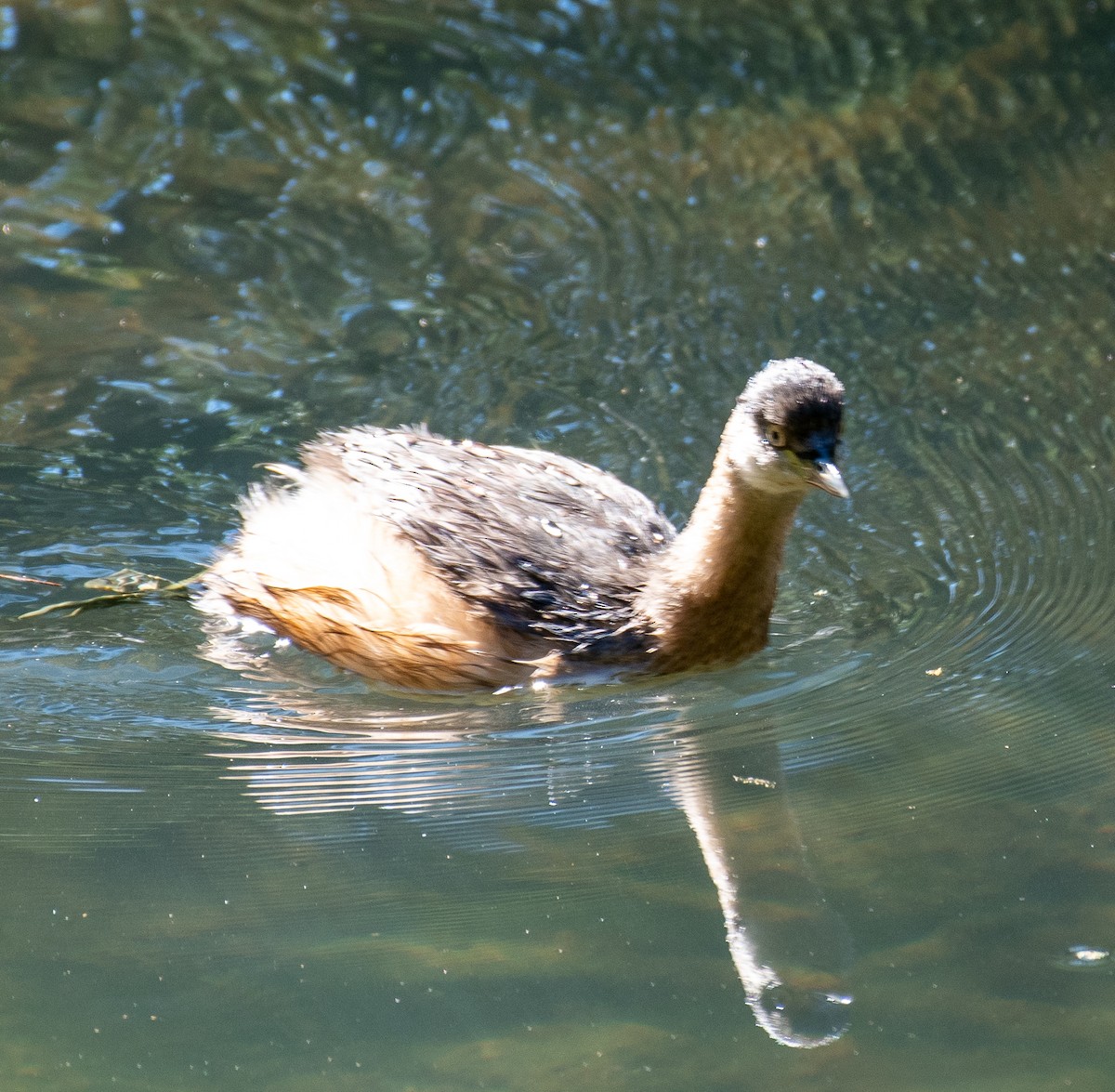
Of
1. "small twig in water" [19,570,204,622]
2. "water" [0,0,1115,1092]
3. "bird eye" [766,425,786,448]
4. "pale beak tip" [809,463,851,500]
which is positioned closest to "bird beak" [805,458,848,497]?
"pale beak tip" [809,463,851,500]

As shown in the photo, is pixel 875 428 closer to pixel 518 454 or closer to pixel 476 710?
pixel 518 454

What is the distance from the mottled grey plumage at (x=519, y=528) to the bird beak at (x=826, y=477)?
80cm

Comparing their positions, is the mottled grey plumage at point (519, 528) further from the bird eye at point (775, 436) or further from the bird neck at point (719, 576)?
the bird eye at point (775, 436)

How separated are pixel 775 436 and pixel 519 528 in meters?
1.01

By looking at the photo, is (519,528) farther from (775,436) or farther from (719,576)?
(775,436)


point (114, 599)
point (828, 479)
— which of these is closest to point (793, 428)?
point (828, 479)

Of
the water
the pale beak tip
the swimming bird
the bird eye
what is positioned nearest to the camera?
the water

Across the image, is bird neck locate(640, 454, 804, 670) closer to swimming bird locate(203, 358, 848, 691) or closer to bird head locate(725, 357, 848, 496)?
swimming bird locate(203, 358, 848, 691)

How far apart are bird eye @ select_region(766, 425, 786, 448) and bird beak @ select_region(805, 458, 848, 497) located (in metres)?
0.13

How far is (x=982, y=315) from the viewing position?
8.10 metres

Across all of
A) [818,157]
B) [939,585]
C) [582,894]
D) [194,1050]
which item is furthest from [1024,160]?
[194,1050]

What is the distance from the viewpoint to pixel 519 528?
19.1ft

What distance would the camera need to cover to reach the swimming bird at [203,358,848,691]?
562cm

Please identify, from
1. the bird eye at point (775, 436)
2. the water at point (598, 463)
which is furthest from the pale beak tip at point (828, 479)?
the water at point (598, 463)
